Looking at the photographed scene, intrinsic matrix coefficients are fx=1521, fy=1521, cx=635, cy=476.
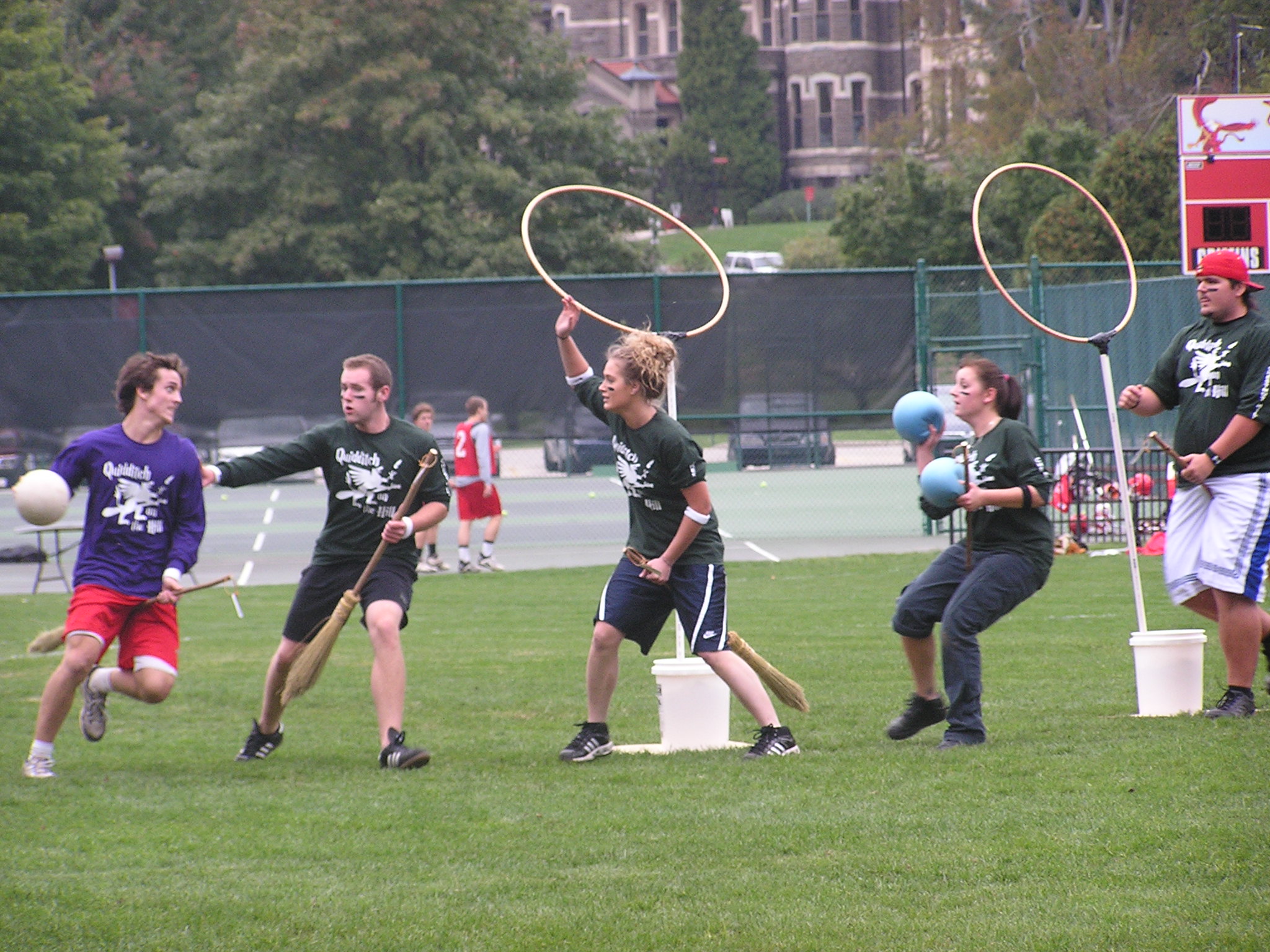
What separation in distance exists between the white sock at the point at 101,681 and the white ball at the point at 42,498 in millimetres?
825

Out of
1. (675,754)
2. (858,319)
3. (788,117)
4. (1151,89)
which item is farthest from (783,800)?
(788,117)

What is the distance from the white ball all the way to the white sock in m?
0.83

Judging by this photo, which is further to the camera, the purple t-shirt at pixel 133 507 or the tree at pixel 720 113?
the tree at pixel 720 113

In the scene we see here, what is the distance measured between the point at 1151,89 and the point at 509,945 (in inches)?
1468

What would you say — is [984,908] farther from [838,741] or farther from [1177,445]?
[1177,445]

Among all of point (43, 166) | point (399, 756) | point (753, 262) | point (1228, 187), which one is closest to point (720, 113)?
point (753, 262)

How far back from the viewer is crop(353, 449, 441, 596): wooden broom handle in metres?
6.64

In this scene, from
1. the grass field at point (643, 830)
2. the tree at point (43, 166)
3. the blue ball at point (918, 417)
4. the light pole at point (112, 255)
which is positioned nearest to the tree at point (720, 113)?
the light pole at point (112, 255)

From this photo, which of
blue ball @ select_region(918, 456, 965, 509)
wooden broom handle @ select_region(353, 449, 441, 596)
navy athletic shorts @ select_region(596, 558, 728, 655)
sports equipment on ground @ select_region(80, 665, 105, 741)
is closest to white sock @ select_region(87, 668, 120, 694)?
sports equipment on ground @ select_region(80, 665, 105, 741)

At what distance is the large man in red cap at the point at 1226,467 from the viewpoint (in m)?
6.50

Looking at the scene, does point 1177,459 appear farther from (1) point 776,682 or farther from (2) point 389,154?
(2) point 389,154

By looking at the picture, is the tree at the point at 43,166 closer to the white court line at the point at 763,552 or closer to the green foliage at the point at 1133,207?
the green foliage at the point at 1133,207

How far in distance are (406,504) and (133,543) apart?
3.83 feet

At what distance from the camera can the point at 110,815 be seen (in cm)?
581
